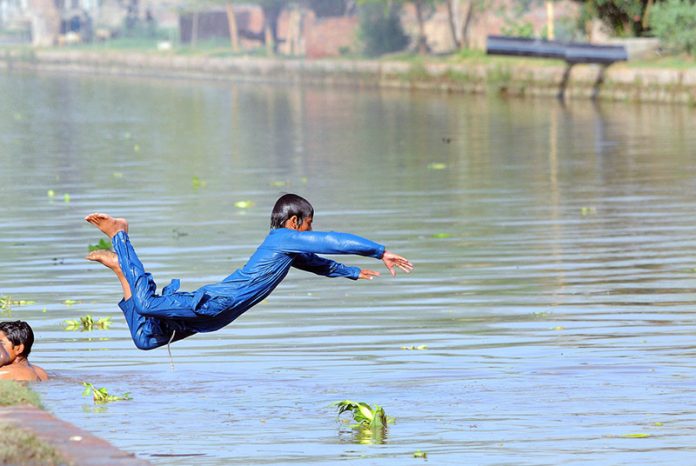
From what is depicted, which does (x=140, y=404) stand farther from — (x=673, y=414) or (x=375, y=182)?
(x=375, y=182)

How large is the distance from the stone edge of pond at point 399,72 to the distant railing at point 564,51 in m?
0.25

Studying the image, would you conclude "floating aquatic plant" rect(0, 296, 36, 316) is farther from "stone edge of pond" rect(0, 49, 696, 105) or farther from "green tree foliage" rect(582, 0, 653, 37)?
"green tree foliage" rect(582, 0, 653, 37)

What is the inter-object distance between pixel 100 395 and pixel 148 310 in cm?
62

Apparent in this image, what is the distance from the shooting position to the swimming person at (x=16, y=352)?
10172 mm

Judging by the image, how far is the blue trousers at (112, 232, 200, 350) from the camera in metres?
9.55

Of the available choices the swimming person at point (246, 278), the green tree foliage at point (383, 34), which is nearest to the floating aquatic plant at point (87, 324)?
the swimming person at point (246, 278)

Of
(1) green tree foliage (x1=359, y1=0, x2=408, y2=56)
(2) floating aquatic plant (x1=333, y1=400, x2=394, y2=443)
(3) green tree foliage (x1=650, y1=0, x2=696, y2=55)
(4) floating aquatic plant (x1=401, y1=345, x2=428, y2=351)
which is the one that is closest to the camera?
(2) floating aquatic plant (x1=333, y1=400, x2=394, y2=443)

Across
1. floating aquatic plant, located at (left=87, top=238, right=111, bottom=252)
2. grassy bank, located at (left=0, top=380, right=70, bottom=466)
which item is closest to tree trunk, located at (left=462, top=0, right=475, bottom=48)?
floating aquatic plant, located at (left=87, top=238, right=111, bottom=252)

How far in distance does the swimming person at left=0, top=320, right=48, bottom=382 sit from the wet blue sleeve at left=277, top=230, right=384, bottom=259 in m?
1.95

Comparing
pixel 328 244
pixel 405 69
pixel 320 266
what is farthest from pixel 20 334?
pixel 405 69

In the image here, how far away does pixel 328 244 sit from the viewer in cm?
919

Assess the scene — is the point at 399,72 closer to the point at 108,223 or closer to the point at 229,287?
the point at 108,223

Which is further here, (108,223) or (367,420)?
(108,223)

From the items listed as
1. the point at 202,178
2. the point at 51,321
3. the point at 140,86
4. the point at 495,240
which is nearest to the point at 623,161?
the point at 202,178
